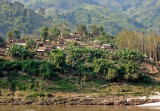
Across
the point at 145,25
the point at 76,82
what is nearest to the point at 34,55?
the point at 76,82

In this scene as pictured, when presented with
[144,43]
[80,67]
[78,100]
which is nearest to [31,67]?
[80,67]

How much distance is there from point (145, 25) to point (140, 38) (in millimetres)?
123088

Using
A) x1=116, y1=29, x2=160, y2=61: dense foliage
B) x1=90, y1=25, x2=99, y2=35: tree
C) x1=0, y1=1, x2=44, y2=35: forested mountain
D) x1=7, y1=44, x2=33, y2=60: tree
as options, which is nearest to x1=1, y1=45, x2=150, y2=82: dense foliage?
x1=7, y1=44, x2=33, y2=60: tree

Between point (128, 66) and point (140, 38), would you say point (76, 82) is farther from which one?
point (140, 38)

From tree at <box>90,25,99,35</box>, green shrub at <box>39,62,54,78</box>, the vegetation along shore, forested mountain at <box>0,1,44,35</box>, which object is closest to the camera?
the vegetation along shore

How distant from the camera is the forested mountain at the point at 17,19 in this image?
105 metres

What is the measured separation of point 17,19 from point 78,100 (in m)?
78.4

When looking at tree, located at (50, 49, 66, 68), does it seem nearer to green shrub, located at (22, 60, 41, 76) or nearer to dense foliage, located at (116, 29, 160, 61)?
green shrub, located at (22, 60, 41, 76)

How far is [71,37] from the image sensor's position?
7431cm

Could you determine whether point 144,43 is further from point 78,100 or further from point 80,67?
point 78,100

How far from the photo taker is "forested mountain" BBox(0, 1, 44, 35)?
343 ft

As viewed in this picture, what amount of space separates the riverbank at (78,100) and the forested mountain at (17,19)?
68.5 metres

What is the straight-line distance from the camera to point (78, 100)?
1492 inches

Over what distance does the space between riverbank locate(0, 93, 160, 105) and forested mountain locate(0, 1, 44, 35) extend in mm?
68528
